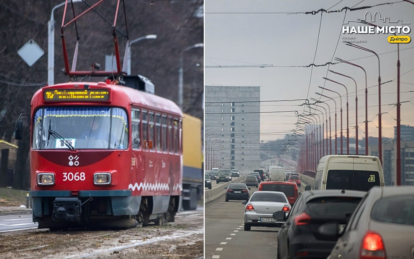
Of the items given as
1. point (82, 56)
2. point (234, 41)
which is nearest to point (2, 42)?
point (82, 56)

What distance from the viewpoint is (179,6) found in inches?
2115

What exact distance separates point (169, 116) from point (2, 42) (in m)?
16.3

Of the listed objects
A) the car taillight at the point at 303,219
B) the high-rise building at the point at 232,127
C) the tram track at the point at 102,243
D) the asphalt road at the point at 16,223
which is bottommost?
the asphalt road at the point at 16,223

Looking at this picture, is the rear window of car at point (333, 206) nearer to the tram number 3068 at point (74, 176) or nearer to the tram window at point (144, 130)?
the tram number 3068 at point (74, 176)

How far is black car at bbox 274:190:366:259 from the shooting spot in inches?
399

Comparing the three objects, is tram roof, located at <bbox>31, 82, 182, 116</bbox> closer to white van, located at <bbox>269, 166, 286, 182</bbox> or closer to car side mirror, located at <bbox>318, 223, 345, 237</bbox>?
white van, located at <bbox>269, 166, 286, 182</bbox>

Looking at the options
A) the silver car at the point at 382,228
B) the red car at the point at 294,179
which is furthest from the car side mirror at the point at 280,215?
the silver car at the point at 382,228

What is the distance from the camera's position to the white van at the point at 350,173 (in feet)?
35.9

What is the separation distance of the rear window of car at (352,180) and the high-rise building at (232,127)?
3.58ft

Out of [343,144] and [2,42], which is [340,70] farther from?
[2,42]

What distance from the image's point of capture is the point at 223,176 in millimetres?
11664

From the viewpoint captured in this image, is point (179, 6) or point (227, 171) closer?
point (227, 171)

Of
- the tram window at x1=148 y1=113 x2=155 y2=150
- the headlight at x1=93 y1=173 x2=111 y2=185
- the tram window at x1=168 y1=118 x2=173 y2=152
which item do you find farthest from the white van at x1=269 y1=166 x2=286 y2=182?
the tram window at x1=168 y1=118 x2=173 y2=152

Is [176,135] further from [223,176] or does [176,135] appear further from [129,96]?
[223,176]
